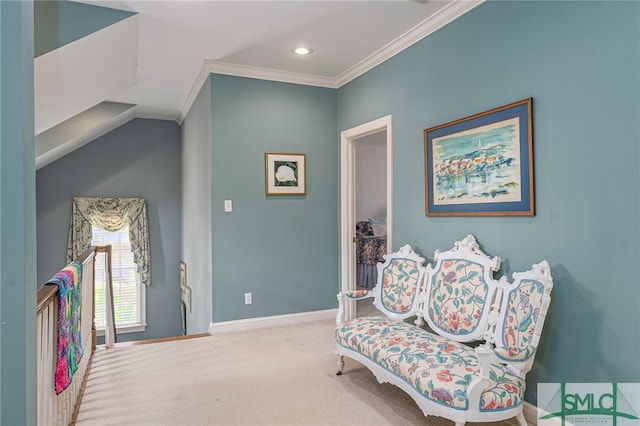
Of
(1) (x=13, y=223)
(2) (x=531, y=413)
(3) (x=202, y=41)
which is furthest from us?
(3) (x=202, y=41)

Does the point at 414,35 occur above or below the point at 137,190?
above

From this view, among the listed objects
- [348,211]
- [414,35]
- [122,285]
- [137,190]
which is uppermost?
[414,35]

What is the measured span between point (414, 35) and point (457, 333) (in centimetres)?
231

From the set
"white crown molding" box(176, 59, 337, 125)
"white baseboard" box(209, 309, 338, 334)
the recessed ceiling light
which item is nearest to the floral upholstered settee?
"white baseboard" box(209, 309, 338, 334)

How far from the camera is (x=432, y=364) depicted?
6.78 feet

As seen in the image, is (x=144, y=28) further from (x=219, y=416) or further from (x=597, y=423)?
(x=597, y=423)

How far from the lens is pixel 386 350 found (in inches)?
92.6

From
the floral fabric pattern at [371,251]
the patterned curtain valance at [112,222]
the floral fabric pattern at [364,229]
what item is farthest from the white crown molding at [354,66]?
the floral fabric pattern at [364,229]

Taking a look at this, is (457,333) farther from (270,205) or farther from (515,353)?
(270,205)

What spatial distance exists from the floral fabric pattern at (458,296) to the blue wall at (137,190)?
4817 millimetres

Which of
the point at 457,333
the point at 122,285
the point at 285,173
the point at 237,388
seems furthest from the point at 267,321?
the point at 122,285

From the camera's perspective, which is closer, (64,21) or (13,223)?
(13,223)

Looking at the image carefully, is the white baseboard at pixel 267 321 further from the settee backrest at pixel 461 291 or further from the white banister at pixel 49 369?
the settee backrest at pixel 461 291

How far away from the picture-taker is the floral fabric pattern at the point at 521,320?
6.58 feet
